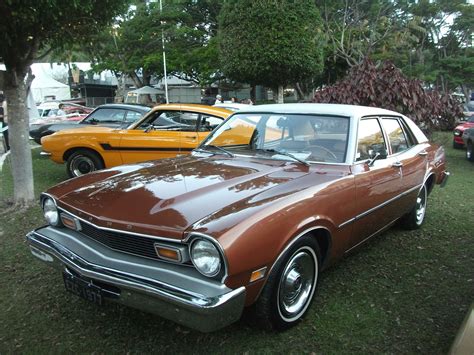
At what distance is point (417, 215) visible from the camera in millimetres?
5305

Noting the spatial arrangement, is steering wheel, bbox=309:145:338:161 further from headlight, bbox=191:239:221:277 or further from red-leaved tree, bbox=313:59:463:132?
red-leaved tree, bbox=313:59:463:132

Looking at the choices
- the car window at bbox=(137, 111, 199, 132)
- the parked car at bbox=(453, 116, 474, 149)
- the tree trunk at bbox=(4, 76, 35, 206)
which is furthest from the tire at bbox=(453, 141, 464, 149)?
the tree trunk at bbox=(4, 76, 35, 206)

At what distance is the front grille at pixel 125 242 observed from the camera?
8.96 ft

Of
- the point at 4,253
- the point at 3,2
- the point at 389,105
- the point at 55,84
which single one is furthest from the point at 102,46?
the point at 55,84

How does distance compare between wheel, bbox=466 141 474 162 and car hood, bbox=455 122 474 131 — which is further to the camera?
car hood, bbox=455 122 474 131

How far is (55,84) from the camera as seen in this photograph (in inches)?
1478

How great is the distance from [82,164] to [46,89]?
32723mm

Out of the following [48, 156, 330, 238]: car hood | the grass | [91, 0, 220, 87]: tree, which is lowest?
the grass

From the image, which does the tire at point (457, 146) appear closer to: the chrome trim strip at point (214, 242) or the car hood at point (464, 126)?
the car hood at point (464, 126)

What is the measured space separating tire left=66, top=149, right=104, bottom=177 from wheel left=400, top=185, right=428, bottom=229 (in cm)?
507

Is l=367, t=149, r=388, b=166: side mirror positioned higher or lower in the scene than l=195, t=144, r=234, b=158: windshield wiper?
lower

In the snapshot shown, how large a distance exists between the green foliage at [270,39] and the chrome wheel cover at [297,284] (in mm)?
12279

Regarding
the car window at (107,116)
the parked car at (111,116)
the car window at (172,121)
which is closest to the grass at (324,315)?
A: the car window at (172,121)

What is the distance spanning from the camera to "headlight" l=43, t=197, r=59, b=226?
132 inches
